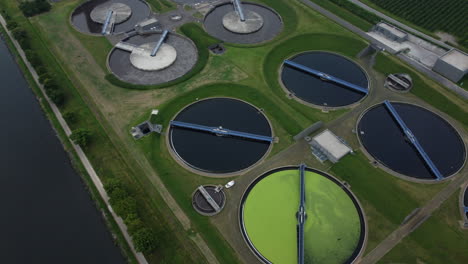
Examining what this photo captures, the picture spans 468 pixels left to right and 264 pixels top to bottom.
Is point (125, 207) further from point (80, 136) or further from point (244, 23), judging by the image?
point (244, 23)

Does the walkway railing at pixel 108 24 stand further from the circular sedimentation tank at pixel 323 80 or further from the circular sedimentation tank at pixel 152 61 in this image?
the circular sedimentation tank at pixel 323 80

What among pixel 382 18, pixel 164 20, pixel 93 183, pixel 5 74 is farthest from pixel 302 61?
pixel 5 74

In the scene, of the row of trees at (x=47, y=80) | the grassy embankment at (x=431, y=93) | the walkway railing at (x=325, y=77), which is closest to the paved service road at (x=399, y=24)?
the grassy embankment at (x=431, y=93)

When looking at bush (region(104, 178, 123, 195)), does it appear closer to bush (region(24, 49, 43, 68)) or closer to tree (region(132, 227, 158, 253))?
tree (region(132, 227, 158, 253))

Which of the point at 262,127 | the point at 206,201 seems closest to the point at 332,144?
the point at 262,127

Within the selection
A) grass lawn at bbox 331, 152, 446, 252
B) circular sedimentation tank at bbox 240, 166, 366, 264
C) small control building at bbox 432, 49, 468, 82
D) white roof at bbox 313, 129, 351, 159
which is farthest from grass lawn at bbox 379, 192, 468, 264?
small control building at bbox 432, 49, 468, 82
